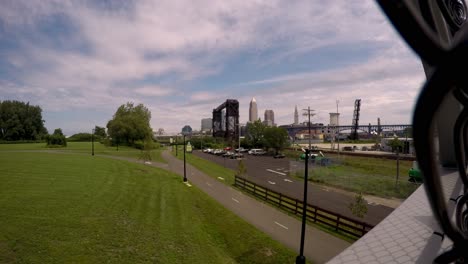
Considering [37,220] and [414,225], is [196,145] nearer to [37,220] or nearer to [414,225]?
[37,220]

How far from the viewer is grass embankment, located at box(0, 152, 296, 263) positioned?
1023 cm

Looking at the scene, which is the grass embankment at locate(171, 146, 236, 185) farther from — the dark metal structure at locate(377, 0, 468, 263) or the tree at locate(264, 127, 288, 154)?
the dark metal structure at locate(377, 0, 468, 263)

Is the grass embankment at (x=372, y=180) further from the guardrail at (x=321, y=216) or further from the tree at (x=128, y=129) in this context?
the tree at (x=128, y=129)

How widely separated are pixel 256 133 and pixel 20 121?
65.6m

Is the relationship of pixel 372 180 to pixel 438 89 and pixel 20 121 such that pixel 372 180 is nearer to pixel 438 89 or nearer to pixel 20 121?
pixel 438 89

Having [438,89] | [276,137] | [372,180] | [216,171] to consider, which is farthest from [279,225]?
[276,137]

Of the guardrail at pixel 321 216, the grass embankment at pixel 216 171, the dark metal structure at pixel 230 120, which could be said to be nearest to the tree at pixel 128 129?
the dark metal structure at pixel 230 120

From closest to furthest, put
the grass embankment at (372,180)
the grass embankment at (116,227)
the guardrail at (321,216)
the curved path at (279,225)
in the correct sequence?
the grass embankment at (116,227)
the curved path at (279,225)
the guardrail at (321,216)
the grass embankment at (372,180)

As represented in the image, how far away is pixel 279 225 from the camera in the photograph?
47.8ft

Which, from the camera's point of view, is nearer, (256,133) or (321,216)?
(321,216)

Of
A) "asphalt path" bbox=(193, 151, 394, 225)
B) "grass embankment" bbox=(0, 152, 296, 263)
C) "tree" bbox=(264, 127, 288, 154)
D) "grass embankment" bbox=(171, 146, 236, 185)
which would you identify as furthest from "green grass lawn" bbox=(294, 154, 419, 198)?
"tree" bbox=(264, 127, 288, 154)

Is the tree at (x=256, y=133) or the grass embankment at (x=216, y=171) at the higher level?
the tree at (x=256, y=133)

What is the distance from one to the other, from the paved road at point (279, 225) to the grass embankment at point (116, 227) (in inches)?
32.6

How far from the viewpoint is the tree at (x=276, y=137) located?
50.0m
